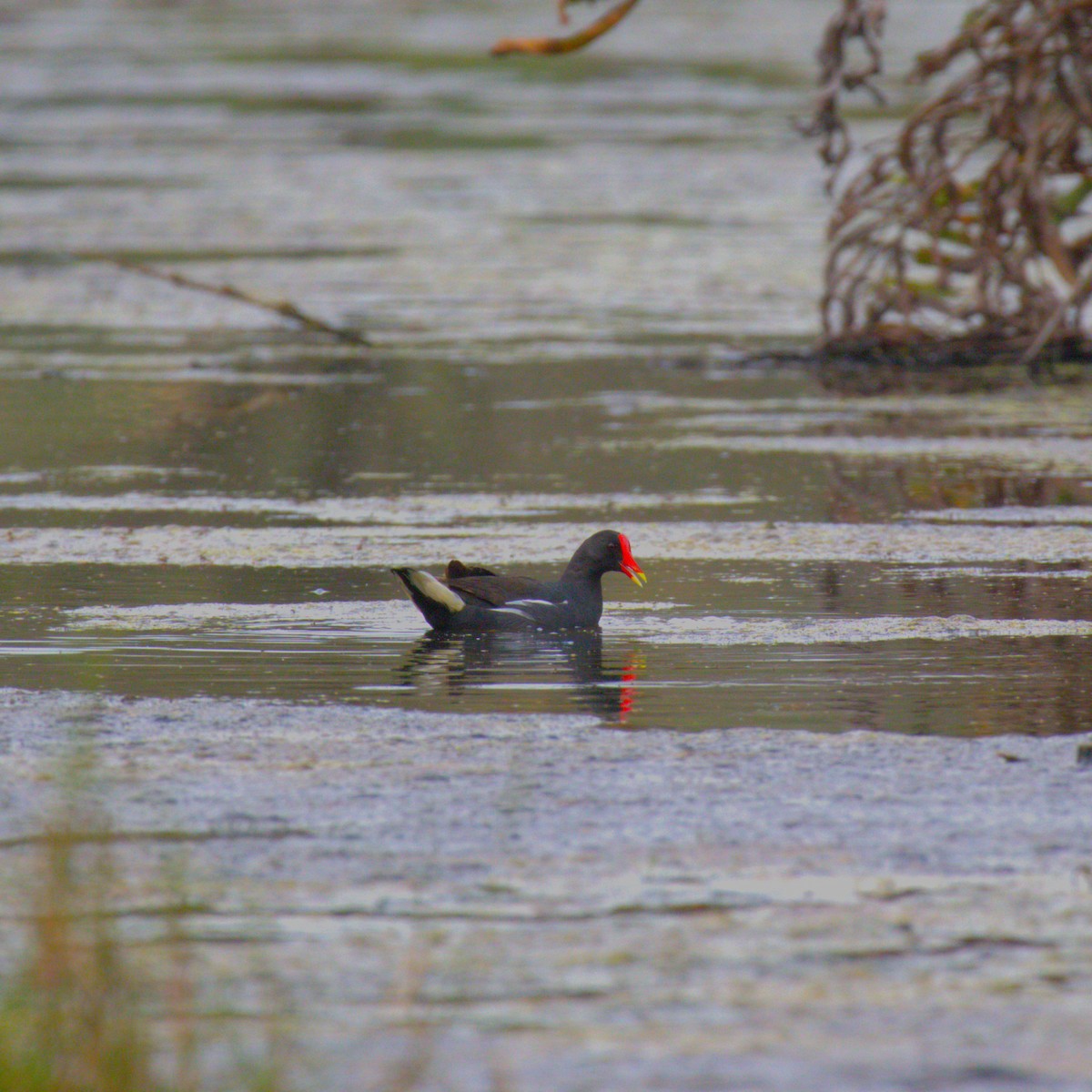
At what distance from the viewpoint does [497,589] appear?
959 cm

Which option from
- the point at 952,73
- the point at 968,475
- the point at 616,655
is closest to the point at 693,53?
the point at 952,73

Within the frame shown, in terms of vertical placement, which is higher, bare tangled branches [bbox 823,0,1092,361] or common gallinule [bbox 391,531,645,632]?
bare tangled branches [bbox 823,0,1092,361]

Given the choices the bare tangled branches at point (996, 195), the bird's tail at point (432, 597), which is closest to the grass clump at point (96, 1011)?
the bird's tail at point (432, 597)

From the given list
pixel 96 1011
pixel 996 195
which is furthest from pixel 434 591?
pixel 996 195

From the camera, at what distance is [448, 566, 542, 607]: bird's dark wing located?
376 inches

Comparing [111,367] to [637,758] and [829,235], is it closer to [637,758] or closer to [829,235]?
[829,235]

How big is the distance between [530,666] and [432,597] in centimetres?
55

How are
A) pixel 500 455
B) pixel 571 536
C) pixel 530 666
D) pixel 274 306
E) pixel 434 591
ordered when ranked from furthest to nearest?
pixel 274 306, pixel 500 455, pixel 571 536, pixel 434 591, pixel 530 666

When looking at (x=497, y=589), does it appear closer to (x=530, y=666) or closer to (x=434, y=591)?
(x=434, y=591)

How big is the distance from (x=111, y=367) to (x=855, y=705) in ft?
38.1

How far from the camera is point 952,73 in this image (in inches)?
1930

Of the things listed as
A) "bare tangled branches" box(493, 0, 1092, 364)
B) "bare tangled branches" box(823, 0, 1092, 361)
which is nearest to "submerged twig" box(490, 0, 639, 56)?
"bare tangled branches" box(493, 0, 1092, 364)

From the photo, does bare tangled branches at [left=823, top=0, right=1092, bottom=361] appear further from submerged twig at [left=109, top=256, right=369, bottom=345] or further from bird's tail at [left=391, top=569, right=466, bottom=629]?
bird's tail at [left=391, top=569, right=466, bottom=629]

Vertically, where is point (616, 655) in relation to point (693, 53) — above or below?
below
